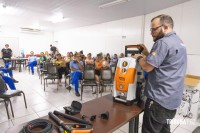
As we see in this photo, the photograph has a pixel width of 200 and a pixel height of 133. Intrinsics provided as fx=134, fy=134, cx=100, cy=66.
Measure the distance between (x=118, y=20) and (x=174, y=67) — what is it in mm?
5809

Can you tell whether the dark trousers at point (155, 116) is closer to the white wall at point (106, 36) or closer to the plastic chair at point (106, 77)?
the plastic chair at point (106, 77)

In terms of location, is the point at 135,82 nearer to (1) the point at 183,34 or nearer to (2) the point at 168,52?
(2) the point at 168,52

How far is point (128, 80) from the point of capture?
142 centimetres

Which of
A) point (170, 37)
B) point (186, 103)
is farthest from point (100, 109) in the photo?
point (186, 103)

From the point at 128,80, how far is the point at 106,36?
19.7 ft

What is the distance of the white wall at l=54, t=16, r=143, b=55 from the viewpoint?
5859 mm

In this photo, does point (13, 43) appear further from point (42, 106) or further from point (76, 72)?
point (42, 106)

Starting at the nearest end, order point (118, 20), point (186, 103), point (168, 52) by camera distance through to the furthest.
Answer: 1. point (168, 52)
2. point (186, 103)
3. point (118, 20)

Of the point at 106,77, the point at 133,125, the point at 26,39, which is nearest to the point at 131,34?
the point at 106,77

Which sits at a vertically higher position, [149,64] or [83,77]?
[149,64]

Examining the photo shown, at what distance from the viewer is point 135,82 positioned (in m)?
1.46

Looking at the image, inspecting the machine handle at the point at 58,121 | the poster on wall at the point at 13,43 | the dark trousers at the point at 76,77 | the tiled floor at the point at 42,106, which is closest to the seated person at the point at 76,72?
the dark trousers at the point at 76,77

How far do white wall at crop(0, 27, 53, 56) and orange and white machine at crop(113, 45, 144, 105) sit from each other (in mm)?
11015

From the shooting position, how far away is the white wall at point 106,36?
19.2 feet
